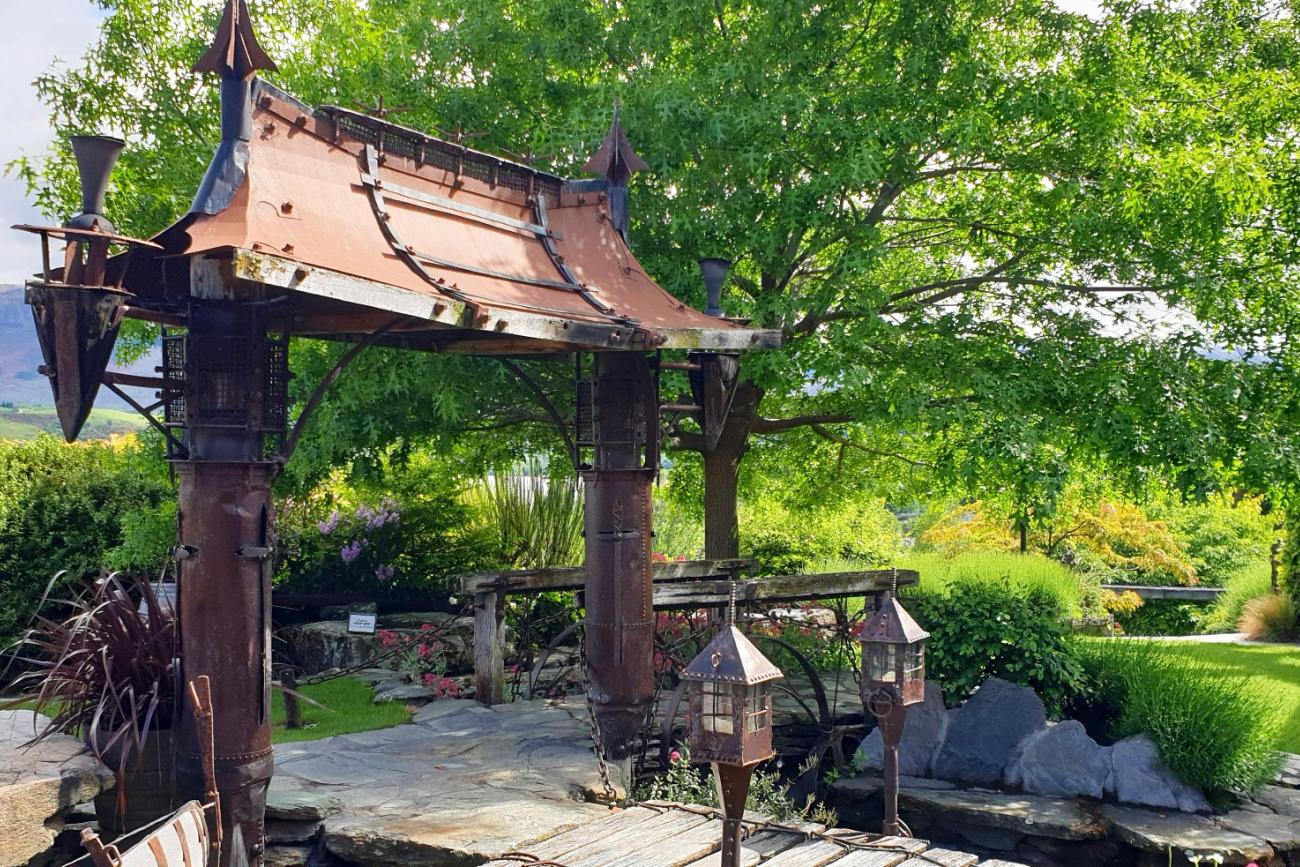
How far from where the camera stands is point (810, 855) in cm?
532

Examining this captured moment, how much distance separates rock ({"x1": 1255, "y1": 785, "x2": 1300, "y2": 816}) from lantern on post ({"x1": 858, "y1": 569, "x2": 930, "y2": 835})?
13.8ft

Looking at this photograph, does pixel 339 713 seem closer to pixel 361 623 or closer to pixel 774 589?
pixel 361 623

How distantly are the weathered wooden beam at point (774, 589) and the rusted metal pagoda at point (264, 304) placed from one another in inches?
50.5

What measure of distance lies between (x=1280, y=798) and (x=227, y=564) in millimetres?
7858

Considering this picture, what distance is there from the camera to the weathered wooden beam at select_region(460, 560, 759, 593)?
8.74 meters

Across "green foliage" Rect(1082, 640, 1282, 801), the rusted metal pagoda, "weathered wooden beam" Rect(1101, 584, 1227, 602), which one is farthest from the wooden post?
"weathered wooden beam" Rect(1101, 584, 1227, 602)

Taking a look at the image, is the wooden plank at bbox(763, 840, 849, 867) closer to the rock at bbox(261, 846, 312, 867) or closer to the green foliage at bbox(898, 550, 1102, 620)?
the rock at bbox(261, 846, 312, 867)

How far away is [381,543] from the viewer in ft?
42.0

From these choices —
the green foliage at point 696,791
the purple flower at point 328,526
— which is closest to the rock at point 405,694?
the green foliage at point 696,791

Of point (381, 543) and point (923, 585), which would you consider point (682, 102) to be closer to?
point (923, 585)

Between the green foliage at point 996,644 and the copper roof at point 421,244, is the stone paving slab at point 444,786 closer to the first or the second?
the copper roof at point 421,244

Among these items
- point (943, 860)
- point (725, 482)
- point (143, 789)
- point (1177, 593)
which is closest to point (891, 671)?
point (943, 860)

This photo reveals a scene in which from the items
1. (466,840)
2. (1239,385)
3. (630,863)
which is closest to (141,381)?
(466,840)

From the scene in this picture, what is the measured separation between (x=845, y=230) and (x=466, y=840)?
6306 mm
